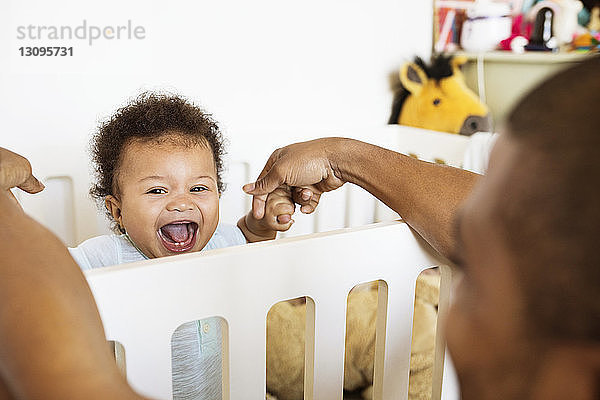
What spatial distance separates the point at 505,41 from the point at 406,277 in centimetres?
103

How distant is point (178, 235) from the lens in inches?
36.4

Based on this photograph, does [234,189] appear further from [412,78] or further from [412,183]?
[412,183]

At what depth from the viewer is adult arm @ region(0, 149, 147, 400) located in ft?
1.15

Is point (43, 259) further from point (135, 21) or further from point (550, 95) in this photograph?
point (135, 21)

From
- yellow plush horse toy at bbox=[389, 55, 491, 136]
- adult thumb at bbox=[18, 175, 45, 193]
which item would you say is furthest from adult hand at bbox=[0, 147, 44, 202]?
yellow plush horse toy at bbox=[389, 55, 491, 136]

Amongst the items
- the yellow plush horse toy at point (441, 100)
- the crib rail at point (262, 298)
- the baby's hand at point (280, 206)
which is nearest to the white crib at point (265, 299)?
the crib rail at point (262, 298)

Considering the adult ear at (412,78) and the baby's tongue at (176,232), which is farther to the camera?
the adult ear at (412,78)

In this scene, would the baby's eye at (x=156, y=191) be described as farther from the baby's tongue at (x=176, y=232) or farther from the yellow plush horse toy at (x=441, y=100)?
the yellow plush horse toy at (x=441, y=100)

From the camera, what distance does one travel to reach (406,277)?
719 mm

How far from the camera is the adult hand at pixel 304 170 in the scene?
84 cm

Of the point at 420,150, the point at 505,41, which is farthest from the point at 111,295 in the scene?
the point at 505,41
